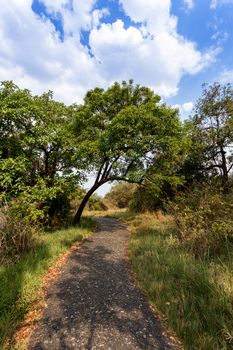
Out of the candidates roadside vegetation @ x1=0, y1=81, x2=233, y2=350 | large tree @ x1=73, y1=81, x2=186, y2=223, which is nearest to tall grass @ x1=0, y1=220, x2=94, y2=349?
roadside vegetation @ x1=0, y1=81, x2=233, y2=350

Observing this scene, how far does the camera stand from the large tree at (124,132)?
11.4m

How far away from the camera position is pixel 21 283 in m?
4.96

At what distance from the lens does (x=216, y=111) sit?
1623cm

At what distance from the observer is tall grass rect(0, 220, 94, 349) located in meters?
3.90

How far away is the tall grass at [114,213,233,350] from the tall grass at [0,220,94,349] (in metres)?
2.43

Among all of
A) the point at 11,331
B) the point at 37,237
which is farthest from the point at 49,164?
the point at 11,331

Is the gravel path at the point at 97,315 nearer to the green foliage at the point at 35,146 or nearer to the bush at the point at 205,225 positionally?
the bush at the point at 205,225

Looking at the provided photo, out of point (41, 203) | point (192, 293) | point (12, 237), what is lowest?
point (192, 293)

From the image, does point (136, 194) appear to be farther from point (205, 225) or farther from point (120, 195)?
point (205, 225)

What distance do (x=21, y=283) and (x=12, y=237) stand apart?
62.7 inches

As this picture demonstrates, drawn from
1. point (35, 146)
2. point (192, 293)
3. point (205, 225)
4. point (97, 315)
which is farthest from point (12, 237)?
point (35, 146)

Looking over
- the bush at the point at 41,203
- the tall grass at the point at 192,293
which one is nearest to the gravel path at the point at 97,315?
the tall grass at the point at 192,293

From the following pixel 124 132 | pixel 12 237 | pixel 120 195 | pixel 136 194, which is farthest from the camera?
pixel 120 195

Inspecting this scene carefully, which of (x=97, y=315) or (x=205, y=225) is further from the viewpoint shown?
(x=205, y=225)
